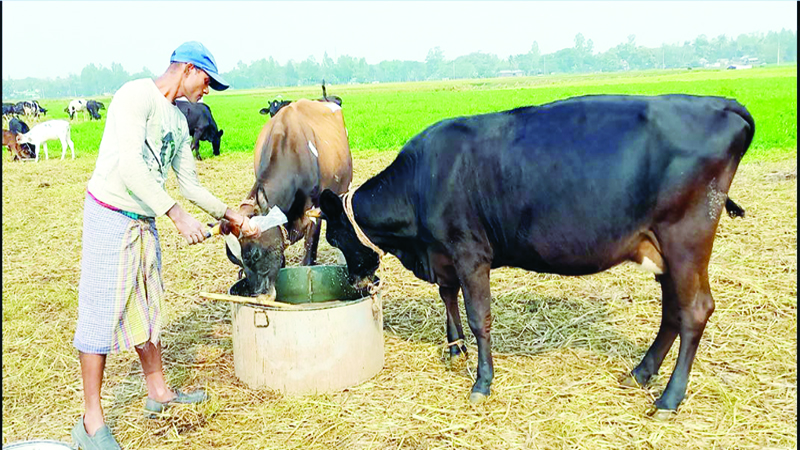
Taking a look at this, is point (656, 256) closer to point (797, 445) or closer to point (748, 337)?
point (797, 445)

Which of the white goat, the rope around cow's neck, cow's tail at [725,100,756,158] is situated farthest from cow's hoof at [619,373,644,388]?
the white goat

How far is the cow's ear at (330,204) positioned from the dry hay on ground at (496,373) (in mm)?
1202

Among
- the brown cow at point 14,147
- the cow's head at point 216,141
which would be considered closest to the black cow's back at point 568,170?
the cow's head at point 216,141

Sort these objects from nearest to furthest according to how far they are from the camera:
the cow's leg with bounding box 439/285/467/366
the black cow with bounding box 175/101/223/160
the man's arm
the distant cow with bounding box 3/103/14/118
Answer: the man's arm, the cow's leg with bounding box 439/285/467/366, the black cow with bounding box 175/101/223/160, the distant cow with bounding box 3/103/14/118

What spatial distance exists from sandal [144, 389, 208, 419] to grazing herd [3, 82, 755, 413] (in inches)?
43.9

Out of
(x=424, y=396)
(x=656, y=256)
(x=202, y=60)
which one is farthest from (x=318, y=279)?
(x=656, y=256)

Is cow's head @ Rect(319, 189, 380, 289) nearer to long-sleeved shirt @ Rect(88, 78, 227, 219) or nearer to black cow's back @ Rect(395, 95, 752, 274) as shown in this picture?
black cow's back @ Rect(395, 95, 752, 274)

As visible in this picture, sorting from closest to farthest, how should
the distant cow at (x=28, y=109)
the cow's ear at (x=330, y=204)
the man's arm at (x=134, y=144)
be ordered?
the man's arm at (x=134, y=144) < the cow's ear at (x=330, y=204) < the distant cow at (x=28, y=109)

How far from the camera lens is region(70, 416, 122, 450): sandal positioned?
355cm

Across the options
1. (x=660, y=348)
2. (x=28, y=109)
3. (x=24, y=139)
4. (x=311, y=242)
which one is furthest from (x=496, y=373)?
(x=28, y=109)

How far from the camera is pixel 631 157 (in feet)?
12.0

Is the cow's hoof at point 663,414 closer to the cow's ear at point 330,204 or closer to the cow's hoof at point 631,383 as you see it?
the cow's hoof at point 631,383

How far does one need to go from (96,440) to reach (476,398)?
2.23m

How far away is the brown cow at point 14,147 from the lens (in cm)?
1942
